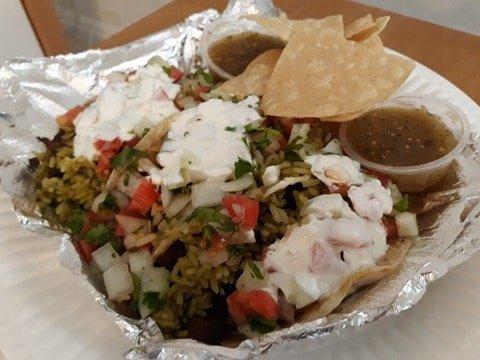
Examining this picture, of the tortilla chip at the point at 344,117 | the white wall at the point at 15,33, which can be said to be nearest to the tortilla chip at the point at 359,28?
the tortilla chip at the point at 344,117

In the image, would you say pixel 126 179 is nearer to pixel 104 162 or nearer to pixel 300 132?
pixel 104 162

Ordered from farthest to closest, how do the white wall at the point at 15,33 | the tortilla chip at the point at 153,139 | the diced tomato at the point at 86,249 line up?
the white wall at the point at 15,33 < the tortilla chip at the point at 153,139 < the diced tomato at the point at 86,249

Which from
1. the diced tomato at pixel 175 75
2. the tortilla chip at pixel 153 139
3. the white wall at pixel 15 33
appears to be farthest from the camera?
the white wall at pixel 15 33

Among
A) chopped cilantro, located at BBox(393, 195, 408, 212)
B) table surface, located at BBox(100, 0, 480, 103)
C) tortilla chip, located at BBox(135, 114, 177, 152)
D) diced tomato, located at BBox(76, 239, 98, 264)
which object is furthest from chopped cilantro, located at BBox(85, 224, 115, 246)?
table surface, located at BBox(100, 0, 480, 103)

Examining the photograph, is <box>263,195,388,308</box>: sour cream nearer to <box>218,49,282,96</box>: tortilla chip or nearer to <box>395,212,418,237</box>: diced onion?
<box>395,212,418,237</box>: diced onion

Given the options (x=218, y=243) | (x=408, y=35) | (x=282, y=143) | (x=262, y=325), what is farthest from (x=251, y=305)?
(x=408, y=35)

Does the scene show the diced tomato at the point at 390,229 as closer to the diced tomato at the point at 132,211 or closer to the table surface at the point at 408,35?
the diced tomato at the point at 132,211
